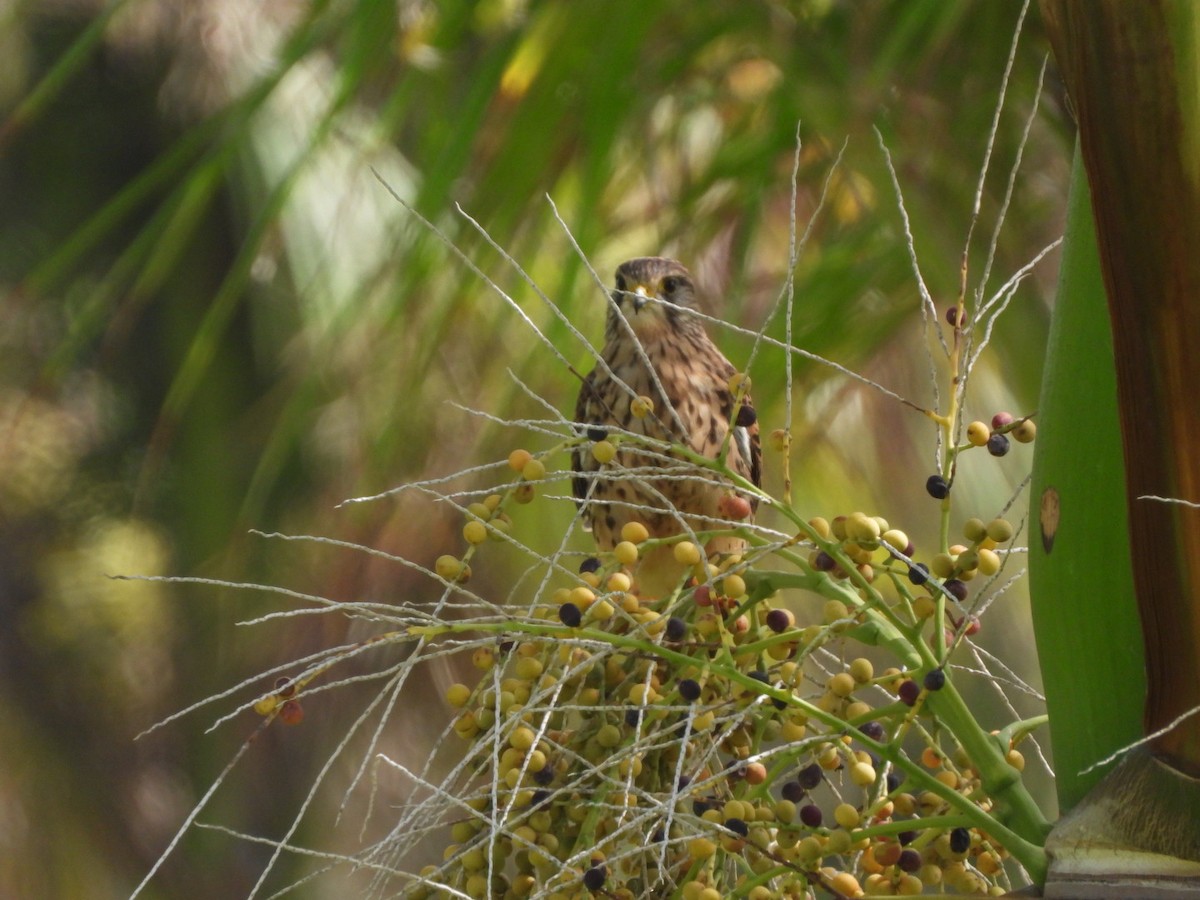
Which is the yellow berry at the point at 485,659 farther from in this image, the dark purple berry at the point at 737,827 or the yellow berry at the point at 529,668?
the dark purple berry at the point at 737,827

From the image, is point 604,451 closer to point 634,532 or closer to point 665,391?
Answer: point 634,532

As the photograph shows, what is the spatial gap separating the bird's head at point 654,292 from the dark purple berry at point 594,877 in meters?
1.43

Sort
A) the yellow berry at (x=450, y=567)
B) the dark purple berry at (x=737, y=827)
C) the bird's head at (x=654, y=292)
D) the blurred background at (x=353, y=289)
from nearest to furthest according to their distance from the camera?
the dark purple berry at (x=737, y=827), the yellow berry at (x=450, y=567), the blurred background at (x=353, y=289), the bird's head at (x=654, y=292)

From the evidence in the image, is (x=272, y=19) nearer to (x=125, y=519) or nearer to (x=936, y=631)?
(x=125, y=519)

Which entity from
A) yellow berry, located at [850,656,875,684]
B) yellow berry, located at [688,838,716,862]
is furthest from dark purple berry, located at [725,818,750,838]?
yellow berry, located at [850,656,875,684]

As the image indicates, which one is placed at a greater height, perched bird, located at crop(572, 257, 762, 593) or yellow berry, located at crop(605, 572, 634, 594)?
yellow berry, located at crop(605, 572, 634, 594)

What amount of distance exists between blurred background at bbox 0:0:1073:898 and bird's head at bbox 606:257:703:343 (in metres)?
0.07

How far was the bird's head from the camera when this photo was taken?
2.27 metres

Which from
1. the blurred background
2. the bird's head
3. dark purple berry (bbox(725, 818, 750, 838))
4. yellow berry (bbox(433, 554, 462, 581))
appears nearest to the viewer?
dark purple berry (bbox(725, 818, 750, 838))

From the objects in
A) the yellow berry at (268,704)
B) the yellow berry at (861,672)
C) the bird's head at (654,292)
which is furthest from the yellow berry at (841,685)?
the bird's head at (654,292)

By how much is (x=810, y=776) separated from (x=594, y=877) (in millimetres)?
165

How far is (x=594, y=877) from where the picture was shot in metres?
0.86

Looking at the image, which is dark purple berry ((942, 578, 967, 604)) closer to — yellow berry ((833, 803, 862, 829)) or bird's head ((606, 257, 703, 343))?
yellow berry ((833, 803, 862, 829))

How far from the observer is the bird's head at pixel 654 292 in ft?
7.45
